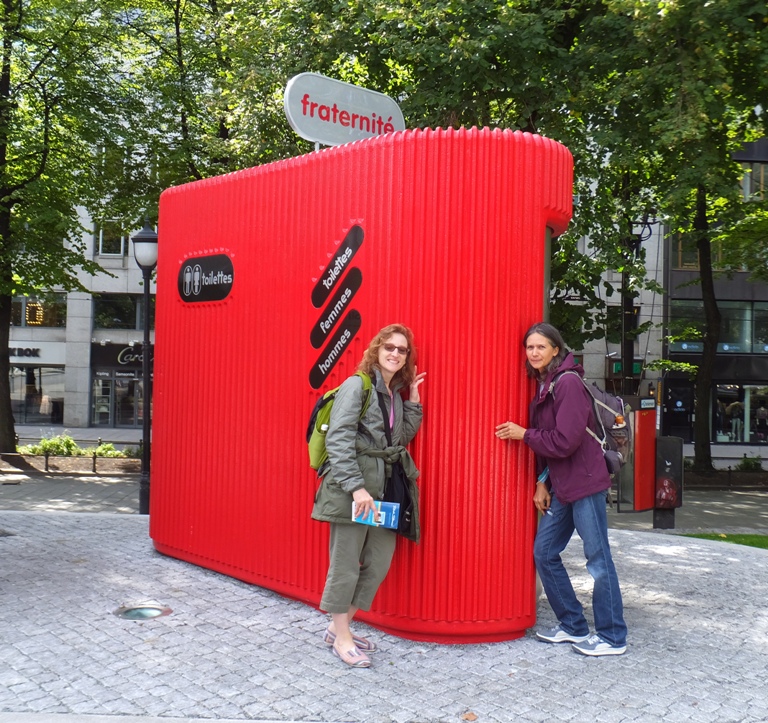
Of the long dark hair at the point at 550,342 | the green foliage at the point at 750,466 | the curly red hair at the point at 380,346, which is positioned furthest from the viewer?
the green foliage at the point at 750,466

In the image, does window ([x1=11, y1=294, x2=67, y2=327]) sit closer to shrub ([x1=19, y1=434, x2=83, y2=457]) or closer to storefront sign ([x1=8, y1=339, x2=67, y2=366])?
storefront sign ([x1=8, y1=339, x2=67, y2=366])

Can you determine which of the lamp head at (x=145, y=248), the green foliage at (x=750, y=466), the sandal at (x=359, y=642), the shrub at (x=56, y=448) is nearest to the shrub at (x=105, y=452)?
the shrub at (x=56, y=448)

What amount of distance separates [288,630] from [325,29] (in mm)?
10406

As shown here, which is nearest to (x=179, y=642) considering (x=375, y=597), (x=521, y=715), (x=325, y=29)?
(x=375, y=597)

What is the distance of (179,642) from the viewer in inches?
209

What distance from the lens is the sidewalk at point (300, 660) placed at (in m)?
4.29

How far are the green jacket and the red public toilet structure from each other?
26cm

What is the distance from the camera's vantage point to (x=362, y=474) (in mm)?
5027

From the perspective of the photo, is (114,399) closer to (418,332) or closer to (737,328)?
(737,328)

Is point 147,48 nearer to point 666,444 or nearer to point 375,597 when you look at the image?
point 666,444

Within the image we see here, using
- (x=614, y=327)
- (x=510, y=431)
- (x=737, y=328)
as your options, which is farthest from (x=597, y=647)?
(x=737, y=328)

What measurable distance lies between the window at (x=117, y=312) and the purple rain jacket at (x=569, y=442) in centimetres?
3215

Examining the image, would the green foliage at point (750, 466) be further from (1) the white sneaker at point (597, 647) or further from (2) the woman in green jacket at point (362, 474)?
(2) the woman in green jacket at point (362, 474)

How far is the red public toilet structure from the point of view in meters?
5.48
